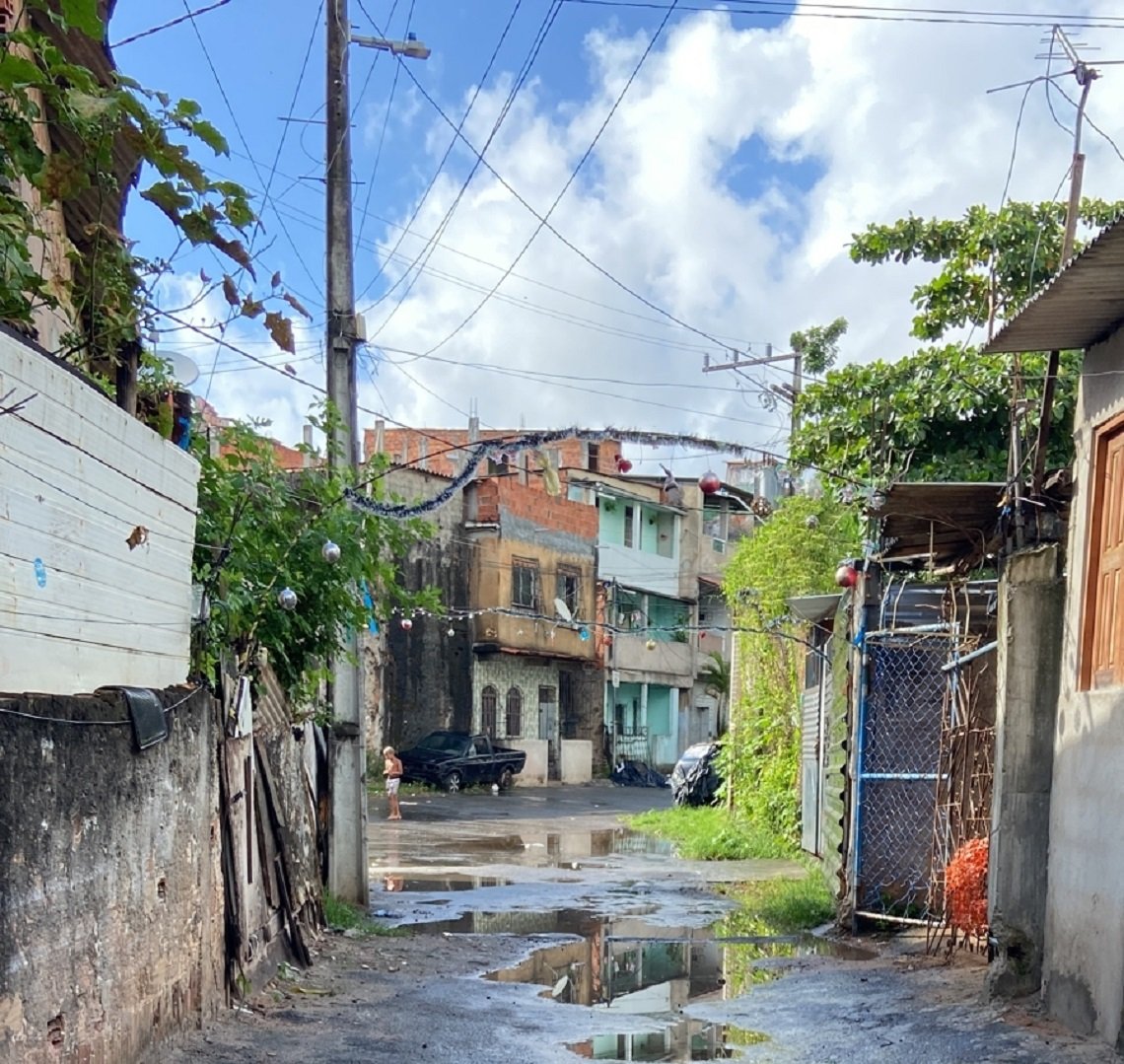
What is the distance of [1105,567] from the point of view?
25.7 feet

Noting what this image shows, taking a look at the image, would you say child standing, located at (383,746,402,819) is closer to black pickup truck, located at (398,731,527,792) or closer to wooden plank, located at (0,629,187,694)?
black pickup truck, located at (398,731,527,792)

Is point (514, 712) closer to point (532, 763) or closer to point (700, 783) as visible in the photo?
point (532, 763)

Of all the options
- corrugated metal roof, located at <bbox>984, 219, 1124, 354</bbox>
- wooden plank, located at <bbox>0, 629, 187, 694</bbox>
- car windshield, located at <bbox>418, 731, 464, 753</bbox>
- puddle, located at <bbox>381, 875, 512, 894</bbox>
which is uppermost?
corrugated metal roof, located at <bbox>984, 219, 1124, 354</bbox>

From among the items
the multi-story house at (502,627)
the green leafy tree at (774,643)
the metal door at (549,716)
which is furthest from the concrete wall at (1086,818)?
the metal door at (549,716)

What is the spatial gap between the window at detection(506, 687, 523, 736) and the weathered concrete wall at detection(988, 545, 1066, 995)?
33627mm

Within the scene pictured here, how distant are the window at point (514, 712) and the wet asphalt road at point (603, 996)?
25.6m

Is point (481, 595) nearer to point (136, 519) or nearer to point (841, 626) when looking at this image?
point (841, 626)

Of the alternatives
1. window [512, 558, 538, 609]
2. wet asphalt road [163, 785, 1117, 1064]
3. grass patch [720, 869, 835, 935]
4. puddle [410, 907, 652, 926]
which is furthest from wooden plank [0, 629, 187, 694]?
window [512, 558, 538, 609]

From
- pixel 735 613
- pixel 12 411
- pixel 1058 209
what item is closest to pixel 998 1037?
pixel 12 411

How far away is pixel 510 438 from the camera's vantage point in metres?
13.9

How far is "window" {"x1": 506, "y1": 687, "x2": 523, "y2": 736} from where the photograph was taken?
42281mm

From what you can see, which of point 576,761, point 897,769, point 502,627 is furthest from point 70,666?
point 576,761

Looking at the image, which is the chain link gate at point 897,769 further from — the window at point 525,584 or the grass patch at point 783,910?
the window at point 525,584

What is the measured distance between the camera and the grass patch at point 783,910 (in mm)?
12734
